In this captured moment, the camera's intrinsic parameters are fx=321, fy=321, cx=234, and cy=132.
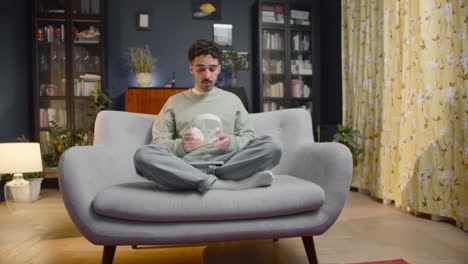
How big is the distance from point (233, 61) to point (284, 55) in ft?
2.19

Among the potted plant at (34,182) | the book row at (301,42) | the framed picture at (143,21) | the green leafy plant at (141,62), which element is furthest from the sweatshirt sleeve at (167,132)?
the book row at (301,42)

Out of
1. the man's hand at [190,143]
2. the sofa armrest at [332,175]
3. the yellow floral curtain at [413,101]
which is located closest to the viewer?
the sofa armrest at [332,175]

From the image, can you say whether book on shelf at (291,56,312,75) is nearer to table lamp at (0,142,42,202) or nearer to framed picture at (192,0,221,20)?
framed picture at (192,0,221,20)

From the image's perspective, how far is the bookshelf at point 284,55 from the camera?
4.10m

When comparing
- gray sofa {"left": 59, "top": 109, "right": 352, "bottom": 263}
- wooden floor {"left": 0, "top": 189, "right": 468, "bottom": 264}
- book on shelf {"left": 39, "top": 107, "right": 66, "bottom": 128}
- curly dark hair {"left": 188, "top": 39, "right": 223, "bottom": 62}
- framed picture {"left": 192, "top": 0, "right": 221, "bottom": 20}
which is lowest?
wooden floor {"left": 0, "top": 189, "right": 468, "bottom": 264}

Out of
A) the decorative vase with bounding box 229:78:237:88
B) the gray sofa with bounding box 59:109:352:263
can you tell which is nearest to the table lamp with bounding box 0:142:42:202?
the gray sofa with bounding box 59:109:352:263

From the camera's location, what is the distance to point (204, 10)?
4.24m

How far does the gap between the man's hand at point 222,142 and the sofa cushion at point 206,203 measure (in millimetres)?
335

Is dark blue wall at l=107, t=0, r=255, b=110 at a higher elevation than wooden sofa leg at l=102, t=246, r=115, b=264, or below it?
higher

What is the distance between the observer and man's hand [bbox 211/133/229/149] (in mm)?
1505

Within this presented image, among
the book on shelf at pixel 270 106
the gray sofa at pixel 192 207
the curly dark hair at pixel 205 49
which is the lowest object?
the gray sofa at pixel 192 207

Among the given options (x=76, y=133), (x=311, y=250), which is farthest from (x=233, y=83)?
(x=311, y=250)

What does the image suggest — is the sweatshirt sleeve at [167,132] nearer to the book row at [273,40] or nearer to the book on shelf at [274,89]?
the book on shelf at [274,89]

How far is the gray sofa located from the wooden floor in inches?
14.3
